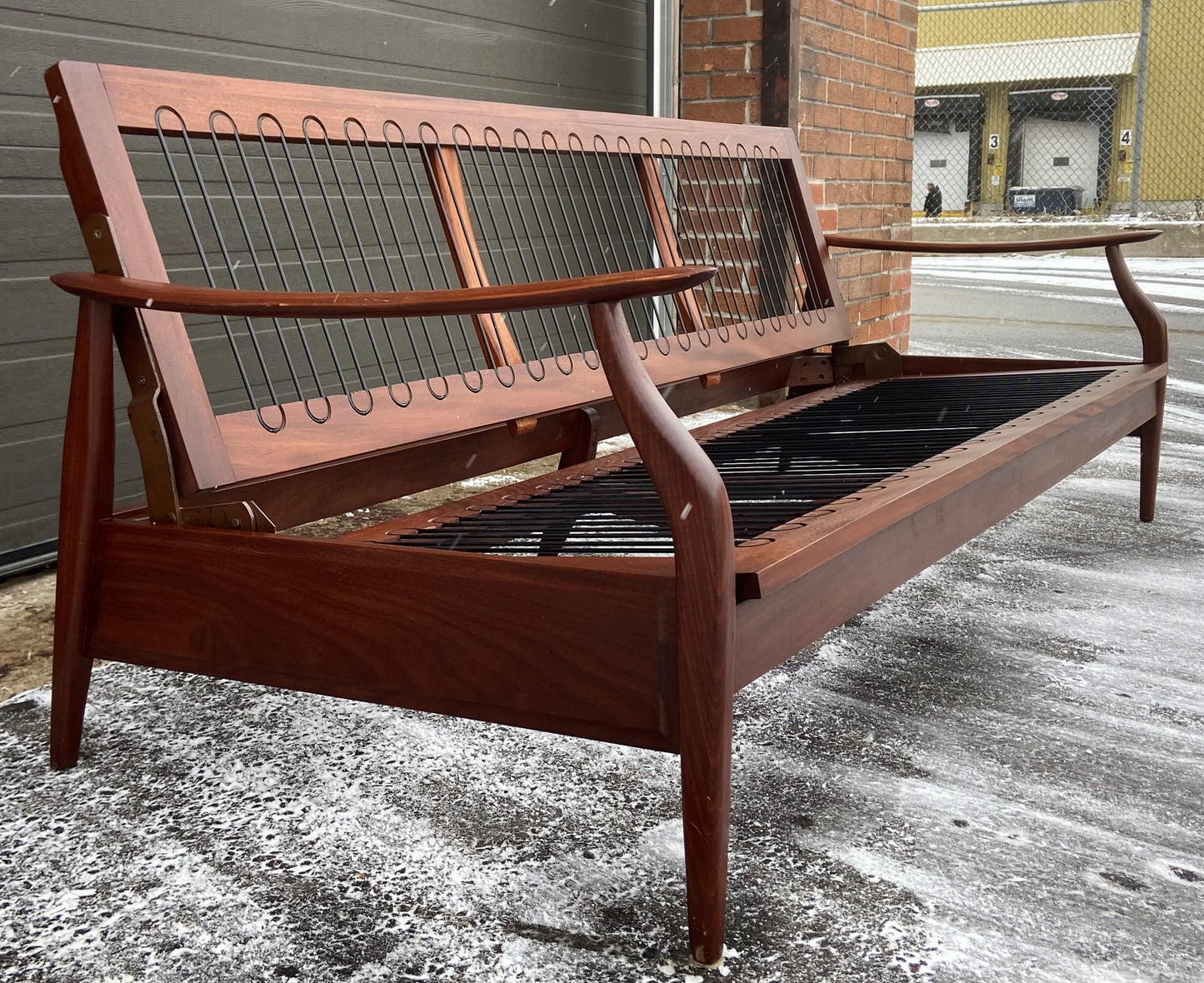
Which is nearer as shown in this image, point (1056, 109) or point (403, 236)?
point (403, 236)

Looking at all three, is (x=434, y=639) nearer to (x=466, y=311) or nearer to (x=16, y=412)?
(x=466, y=311)

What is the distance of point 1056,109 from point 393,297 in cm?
2019

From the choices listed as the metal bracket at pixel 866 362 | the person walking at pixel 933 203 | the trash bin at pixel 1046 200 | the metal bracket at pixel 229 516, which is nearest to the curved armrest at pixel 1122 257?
the metal bracket at pixel 866 362

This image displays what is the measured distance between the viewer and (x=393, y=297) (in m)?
1.41

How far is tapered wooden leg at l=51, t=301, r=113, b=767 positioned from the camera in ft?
5.61

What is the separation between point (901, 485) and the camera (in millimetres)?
1818

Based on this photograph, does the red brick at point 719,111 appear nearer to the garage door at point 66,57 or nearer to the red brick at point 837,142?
the red brick at point 837,142

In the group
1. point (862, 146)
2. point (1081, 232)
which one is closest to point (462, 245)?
point (862, 146)

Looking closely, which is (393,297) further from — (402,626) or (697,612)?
(697,612)

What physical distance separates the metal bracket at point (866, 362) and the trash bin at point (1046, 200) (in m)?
16.8

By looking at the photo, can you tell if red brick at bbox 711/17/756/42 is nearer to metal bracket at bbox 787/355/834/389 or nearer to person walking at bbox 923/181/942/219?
metal bracket at bbox 787/355/834/389

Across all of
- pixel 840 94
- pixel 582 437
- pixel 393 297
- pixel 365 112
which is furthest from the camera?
pixel 840 94

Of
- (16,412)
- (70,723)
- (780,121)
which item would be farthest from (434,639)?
(780,121)

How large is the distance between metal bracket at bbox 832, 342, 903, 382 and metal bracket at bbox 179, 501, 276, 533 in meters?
2.09
